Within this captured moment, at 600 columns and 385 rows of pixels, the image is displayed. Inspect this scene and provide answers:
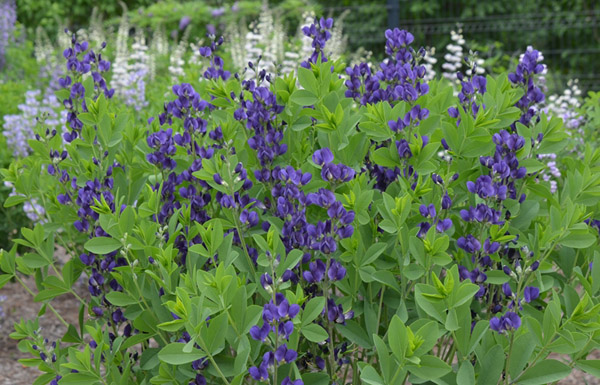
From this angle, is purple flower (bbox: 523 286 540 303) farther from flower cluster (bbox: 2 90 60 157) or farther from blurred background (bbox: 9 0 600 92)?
blurred background (bbox: 9 0 600 92)

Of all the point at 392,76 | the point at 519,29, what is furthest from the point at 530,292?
the point at 519,29

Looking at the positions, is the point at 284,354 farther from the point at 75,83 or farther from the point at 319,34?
the point at 75,83

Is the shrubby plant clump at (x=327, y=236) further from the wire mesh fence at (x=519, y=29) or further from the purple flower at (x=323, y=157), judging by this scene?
the wire mesh fence at (x=519, y=29)

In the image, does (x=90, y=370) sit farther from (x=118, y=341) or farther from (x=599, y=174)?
(x=599, y=174)

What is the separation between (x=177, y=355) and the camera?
1572 millimetres

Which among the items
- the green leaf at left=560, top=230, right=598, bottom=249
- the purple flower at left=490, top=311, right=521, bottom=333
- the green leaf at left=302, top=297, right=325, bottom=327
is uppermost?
the green leaf at left=560, top=230, right=598, bottom=249

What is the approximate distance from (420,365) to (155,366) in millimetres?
758

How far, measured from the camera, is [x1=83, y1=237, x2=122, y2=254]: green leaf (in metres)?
1.84

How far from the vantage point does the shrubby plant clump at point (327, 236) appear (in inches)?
63.4

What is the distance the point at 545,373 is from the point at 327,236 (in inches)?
22.7

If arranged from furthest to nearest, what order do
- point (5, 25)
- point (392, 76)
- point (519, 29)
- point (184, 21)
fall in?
point (184, 21) → point (519, 29) → point (5, 25) → point (392, 76)

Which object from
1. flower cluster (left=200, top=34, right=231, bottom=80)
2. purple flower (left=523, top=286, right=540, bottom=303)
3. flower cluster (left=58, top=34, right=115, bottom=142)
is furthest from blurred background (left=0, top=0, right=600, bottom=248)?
purple flower (left=523, top=286, right=540, bottom=303)

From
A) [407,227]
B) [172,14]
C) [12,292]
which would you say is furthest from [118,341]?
[172,14]

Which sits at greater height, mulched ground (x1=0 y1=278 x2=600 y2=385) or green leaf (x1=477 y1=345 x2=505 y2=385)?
green leaf (x1=477 y1=345 x2=505 y2=385)
